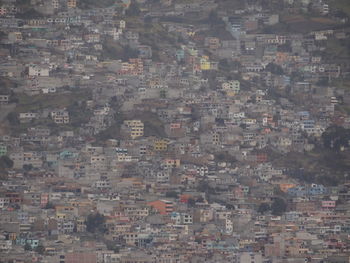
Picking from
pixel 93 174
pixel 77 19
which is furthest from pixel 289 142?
pixel 77 19

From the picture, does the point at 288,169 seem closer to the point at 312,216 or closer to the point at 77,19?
the point at 312,216

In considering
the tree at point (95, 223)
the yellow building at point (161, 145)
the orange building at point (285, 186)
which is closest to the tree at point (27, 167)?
the yellow building at point (161, 145)

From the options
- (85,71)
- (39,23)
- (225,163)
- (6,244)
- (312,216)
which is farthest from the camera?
A: (39,23)

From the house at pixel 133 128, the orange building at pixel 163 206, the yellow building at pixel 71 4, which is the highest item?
the yellow building at pixel 71 4

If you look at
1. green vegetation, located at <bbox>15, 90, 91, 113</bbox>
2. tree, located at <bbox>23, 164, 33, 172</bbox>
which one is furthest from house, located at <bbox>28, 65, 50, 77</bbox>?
tree, located at <bbox>23, 164, 33, 172</bbox>

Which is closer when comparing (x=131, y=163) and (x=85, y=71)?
A: (x=131, y=163)

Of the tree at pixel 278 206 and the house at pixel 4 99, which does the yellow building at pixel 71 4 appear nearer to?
the house at pixel 4 99

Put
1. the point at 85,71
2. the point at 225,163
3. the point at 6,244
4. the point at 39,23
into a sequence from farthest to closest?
the point at 39,23, the point at 85,71, the point at 225,163, the point at 6,244

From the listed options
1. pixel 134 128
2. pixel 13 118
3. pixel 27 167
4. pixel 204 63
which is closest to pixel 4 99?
pixel 13 118
